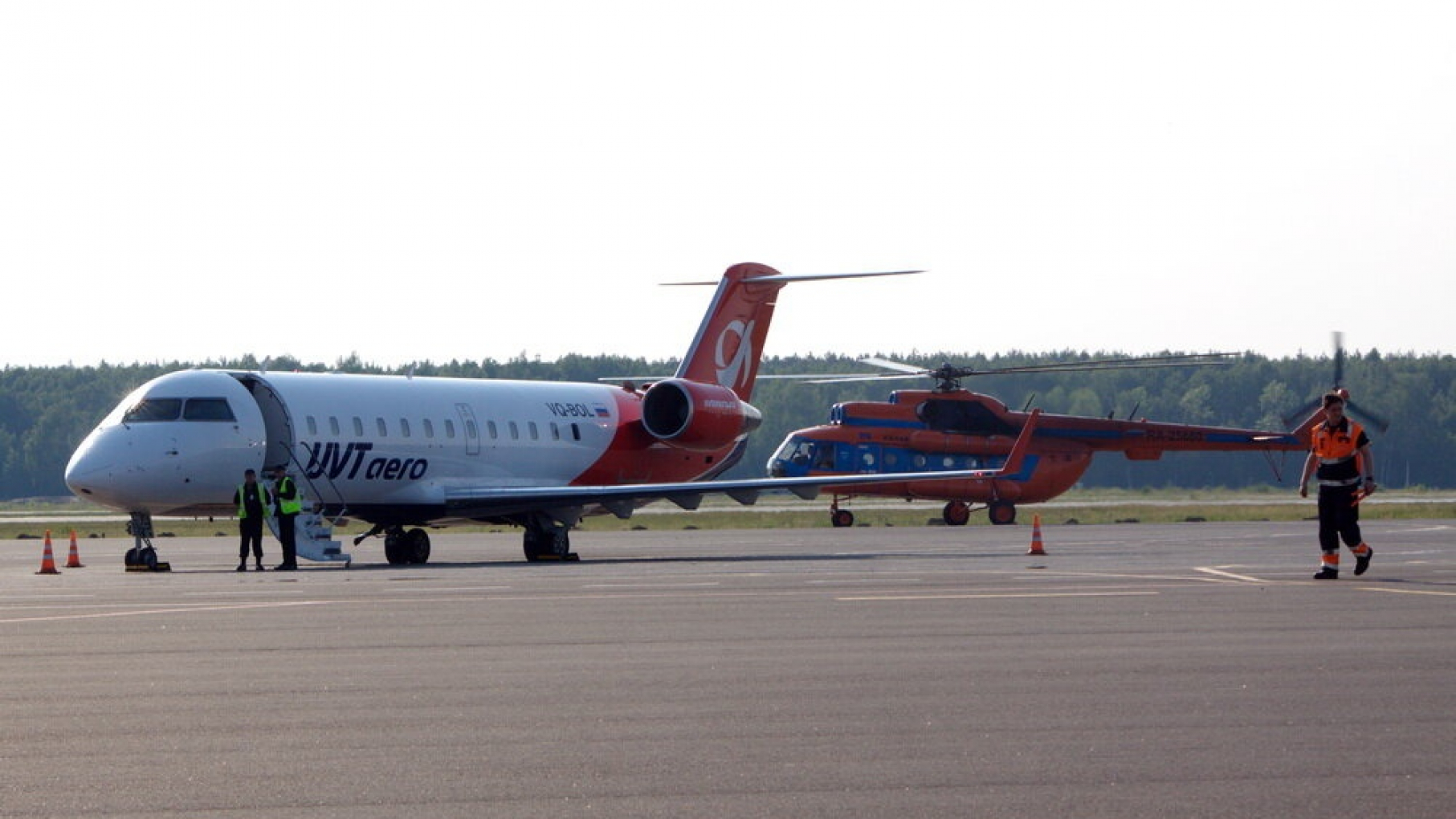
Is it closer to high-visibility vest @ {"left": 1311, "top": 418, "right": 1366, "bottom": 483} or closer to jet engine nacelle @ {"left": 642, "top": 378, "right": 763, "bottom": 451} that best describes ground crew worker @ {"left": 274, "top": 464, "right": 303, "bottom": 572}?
jet engine nacelle @ {"left": 642, "top": 378, "right": 763, "bottom": 451}

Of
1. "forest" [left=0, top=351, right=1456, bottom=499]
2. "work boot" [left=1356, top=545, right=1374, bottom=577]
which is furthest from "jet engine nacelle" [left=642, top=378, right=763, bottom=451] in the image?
"forest" [left=0, top=351, right=1456, bottom=499]

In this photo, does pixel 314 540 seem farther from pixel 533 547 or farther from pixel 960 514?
pixel 960 514

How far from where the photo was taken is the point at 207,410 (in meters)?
27.2

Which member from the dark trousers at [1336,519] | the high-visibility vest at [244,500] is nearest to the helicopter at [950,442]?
the high-visibility vest at [244,500]

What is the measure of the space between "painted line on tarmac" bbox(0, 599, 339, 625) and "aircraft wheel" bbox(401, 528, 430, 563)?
1229 cm

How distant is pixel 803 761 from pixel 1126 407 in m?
119

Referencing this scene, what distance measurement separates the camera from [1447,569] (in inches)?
766

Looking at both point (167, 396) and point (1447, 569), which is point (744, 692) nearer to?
point (1447, 569)

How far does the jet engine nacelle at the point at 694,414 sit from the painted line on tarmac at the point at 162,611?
54.0 feet

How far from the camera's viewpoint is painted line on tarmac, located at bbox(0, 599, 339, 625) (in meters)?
15.1

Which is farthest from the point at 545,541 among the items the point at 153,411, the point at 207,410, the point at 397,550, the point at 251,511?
the point at 153,411

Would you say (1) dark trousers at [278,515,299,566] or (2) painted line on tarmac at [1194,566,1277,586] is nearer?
(2) painted line on tarmac at [1194,566,1277,586]

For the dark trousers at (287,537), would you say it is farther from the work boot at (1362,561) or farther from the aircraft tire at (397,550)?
the work boot at (1362,561)

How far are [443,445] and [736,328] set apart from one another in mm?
7198
